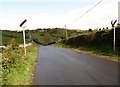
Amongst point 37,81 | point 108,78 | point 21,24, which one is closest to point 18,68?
point 37,81

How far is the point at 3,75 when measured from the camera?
36.9ft

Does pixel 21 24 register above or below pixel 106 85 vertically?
above

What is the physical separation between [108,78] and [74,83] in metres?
1.74

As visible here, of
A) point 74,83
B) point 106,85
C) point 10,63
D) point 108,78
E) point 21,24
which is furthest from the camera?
point 21,24

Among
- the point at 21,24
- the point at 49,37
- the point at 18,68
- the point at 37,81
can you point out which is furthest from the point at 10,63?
the point at 49,37

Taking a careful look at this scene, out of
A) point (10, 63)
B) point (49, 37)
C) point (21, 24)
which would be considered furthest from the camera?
point (49, 37)

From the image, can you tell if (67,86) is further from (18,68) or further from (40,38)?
(40,38)

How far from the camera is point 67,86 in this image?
10484mm

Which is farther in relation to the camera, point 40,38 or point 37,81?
point 40,38

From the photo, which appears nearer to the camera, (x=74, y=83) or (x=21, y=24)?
(x=74, y=83)

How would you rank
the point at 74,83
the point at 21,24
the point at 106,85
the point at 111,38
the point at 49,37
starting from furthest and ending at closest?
the point at 49,37 → the point at 111,38 → the point at 21,24 → the point at 74,83 → the point at 106,85

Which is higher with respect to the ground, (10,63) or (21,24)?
(21,24)

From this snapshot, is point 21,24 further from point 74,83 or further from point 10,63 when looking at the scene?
point 74,83

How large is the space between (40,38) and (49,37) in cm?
560
